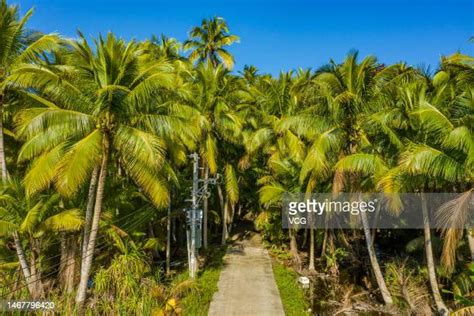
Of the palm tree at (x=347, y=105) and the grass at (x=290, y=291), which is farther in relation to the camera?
the grass at (x=290, y=291)

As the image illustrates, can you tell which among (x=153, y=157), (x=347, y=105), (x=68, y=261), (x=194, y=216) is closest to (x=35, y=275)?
(x=68, y=261)

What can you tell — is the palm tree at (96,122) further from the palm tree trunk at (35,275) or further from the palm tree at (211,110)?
the palm tree at (211,110)

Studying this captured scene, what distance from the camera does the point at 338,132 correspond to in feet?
39.1

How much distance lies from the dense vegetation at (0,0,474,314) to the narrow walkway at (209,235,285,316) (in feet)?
2.90

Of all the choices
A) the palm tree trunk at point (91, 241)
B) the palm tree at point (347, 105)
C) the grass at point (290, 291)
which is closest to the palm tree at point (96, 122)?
the palm tree trunk at point (91, 241)

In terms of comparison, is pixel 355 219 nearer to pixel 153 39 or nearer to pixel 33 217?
pixel 33 217

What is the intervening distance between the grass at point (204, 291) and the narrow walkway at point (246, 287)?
0.21 metres

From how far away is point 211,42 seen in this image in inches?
895

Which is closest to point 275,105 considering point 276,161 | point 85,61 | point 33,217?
point 276,161

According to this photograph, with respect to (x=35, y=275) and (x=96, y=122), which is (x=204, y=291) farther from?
(x=96, y=122)

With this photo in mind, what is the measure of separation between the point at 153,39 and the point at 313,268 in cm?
1472

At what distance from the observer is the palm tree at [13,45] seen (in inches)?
450

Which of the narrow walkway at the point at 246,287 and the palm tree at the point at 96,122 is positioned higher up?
the palm tree at the point at 96,122

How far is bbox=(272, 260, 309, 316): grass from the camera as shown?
1197 cm
